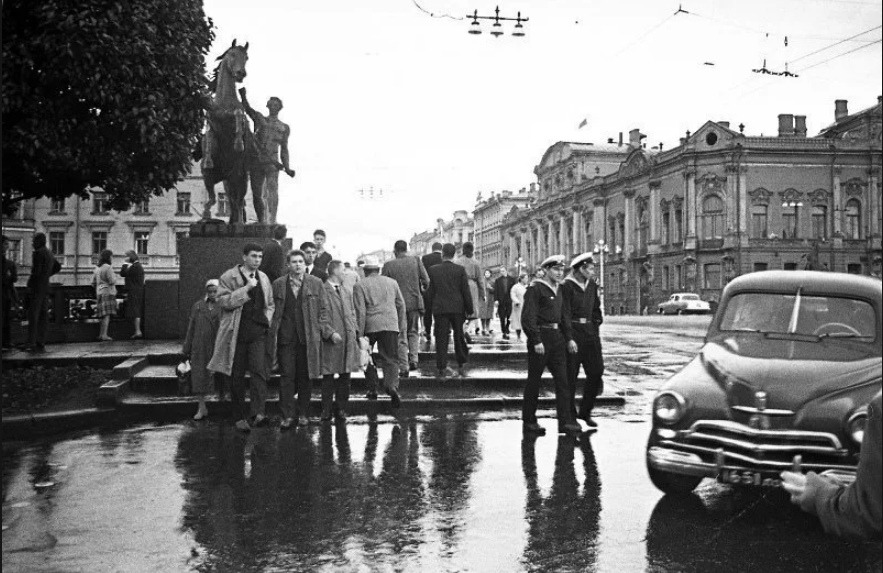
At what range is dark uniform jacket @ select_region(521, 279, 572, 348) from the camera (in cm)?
944

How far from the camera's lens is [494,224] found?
120 metres

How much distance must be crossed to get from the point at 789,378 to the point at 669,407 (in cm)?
86

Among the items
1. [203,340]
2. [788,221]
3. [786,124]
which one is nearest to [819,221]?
[788,221]

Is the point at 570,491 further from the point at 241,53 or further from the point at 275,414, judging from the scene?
the point at 241,53

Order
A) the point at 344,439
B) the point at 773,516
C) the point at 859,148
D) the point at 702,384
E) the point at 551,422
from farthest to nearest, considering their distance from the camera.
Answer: the point at 859,148 → the point at 551,422 → the point at 344,439 → the point at 702,384 → the point at 773,516

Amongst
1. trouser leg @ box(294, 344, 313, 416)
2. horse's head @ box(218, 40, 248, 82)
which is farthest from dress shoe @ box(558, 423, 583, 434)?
horse's head @ box(218, 40, 248, 82)

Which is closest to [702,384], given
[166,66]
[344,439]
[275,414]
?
[344,439]

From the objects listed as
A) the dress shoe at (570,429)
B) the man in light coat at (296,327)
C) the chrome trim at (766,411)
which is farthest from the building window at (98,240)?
the chrome trim at (766,411)

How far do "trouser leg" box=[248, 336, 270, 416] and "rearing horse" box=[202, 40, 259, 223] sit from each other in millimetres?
6556

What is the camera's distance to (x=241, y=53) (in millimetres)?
15602

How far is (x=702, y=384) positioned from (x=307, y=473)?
3.36 m

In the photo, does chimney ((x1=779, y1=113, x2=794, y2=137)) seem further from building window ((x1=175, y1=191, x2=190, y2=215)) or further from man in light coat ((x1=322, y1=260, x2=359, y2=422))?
man in light coat ((x1=322, y1=260, x2=359, y2=422))

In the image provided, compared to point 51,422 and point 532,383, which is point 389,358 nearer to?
point 532,383

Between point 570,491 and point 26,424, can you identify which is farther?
point 26,424
